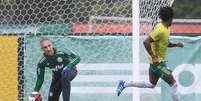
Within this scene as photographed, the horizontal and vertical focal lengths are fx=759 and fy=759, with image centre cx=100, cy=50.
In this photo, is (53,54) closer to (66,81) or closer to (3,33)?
(66,81)

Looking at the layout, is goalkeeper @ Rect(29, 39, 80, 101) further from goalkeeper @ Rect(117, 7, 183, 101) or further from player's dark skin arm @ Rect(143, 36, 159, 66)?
player's dark skin arm @ Rect(143, 36, 159, 66)

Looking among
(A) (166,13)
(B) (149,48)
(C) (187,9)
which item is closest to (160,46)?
(B) (149,48)

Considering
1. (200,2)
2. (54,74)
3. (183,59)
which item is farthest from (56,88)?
(200,2)

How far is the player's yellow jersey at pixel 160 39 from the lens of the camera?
10.5 m

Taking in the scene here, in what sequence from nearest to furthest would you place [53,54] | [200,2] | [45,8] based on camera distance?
[53,54] < [45,8] < [200,2]

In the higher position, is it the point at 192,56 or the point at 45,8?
the point at 45,8

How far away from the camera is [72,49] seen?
41.2 ft

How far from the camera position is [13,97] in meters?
12.5

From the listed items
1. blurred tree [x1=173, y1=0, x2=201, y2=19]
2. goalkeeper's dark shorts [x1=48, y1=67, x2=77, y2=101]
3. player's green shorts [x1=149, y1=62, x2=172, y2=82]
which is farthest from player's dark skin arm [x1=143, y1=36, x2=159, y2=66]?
blurred tree [x1=173, y1=0, x2=201, y2=19]

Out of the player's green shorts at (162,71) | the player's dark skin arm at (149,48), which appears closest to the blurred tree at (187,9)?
the player's green shorts at (162,71)

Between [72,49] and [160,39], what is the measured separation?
94.3 inches

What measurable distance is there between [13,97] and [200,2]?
1096 inches

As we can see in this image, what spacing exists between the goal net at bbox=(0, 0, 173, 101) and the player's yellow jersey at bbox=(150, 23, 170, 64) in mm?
1785

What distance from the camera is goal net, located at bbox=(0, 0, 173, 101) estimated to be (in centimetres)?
1244
